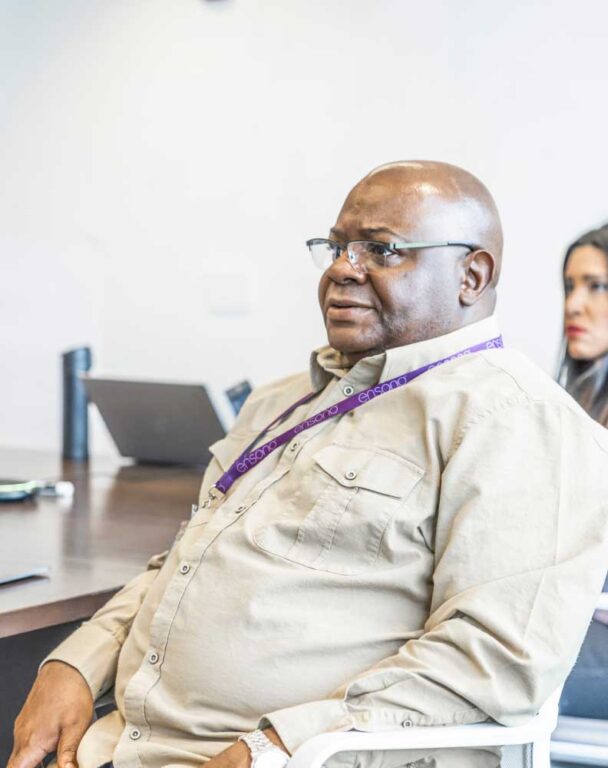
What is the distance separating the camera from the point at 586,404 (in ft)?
7.79

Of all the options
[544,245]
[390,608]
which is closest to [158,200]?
[544,245]

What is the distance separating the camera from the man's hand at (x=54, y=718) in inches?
57.7

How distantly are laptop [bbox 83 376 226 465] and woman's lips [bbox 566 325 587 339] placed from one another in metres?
0.84

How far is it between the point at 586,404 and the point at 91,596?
4.06 ft

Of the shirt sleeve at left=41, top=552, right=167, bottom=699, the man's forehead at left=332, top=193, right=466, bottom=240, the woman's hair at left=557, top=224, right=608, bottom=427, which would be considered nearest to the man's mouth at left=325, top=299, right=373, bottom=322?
the man's forehead at left=332, top=193, right=466, bottom=240

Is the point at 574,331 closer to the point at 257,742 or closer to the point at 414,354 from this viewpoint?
the point at 414,354

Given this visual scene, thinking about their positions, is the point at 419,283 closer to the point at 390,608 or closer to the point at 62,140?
the point at 390,608

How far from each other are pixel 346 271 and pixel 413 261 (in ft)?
0.33

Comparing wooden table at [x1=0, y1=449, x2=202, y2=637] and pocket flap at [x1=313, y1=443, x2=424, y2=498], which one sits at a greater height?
pocket flap at [x1=313, y1=443, x2=424, y2=498]

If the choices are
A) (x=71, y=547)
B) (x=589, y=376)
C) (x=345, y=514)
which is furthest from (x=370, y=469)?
(x=589, y=376)

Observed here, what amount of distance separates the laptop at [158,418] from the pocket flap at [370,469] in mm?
1096

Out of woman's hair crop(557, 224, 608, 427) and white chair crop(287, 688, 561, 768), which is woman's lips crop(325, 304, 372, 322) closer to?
white chair crop(287, 688, 561, 768)

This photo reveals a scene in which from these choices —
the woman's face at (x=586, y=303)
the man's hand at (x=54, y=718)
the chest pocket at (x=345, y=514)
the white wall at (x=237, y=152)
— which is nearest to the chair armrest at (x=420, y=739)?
the chest pocket at (x=345, y=514)

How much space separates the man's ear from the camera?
5.23 feet
